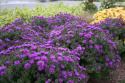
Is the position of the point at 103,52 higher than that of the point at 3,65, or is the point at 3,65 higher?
the point at 3,65

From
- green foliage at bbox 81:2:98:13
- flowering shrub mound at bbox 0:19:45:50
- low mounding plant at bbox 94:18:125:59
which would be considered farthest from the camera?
green foliage at bbox 81:2:98:13

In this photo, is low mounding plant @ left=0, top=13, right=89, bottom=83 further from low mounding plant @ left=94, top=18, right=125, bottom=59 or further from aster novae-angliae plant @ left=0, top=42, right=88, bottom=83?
low mounding plant @ left=94, top=18, right=125, bottom=59

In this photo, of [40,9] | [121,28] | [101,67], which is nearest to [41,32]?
[101,67]

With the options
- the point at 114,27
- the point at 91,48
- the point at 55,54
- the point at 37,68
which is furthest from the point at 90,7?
the point at 37,68

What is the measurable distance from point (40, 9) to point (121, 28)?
431cm

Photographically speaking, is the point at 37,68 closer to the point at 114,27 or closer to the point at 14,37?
the point at 14,37

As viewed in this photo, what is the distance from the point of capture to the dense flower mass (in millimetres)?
2156

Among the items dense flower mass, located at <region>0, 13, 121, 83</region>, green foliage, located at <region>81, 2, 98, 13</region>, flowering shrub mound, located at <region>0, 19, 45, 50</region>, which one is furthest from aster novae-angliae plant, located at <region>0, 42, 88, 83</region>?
green foliage, located at <region>81, 2, 98, 13</region>

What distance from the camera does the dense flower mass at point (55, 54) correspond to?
216 cm

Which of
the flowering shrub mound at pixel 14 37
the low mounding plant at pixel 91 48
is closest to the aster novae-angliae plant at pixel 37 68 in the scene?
the low mounding plant at pixel 91 48

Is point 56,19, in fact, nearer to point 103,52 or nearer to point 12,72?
point 103,52

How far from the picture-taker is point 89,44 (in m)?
3.15

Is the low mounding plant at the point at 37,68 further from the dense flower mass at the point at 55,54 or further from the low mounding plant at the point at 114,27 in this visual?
the low mounding plant at the point at 114,27

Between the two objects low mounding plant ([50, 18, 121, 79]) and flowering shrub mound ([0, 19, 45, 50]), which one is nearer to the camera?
low mounding plant ([50, 18, 121, 79])
